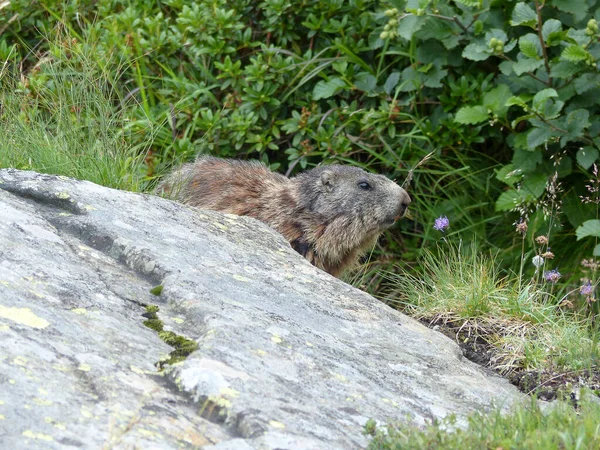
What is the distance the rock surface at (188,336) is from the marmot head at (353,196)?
1.91 meters

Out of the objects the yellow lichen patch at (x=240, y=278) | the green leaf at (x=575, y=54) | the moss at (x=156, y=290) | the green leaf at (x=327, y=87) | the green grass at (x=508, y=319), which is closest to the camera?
the moss at (x=156, y=290)

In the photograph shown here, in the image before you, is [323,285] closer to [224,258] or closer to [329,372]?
[224,258]

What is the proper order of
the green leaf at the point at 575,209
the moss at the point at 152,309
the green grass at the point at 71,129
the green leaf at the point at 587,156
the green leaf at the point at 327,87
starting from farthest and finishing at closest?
the green leaf at the point at 327,87 → the green leaf at the point at 575,209 → the green leaf at the point at 587,156 → the green grass at the point at 71,129 → the moss at the point at 152,309

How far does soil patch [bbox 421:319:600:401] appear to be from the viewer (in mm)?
3840

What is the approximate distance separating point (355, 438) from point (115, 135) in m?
3.25

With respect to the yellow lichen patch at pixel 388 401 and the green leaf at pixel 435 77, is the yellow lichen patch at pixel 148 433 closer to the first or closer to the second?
the yellow lichen patch at pixel 388 401

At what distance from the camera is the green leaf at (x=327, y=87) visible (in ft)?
22.8

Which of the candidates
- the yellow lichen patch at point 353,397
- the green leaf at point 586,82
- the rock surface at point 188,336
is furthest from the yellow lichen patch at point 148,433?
the green leaf at point 586,82

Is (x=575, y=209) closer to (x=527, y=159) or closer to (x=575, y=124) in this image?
(x=527, y=159)

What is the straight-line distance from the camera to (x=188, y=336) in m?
3.07

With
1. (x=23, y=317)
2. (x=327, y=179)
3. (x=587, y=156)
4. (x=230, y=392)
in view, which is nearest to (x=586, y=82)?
(x=587, y=156)

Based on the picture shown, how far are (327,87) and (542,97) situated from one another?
181cm

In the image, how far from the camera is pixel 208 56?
7.49 metres

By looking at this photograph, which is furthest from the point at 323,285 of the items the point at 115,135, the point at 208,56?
the point at 208,56
